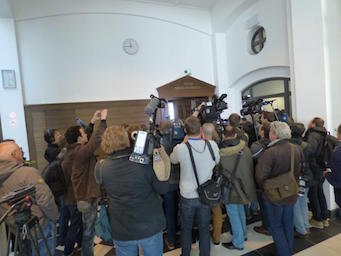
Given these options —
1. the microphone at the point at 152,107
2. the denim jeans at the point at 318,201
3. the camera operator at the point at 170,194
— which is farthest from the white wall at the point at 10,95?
the denim jeans at the point at 318,201

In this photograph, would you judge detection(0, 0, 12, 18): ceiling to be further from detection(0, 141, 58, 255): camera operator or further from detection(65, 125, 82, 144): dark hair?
detection(0, 141, 58, 255): camera operator

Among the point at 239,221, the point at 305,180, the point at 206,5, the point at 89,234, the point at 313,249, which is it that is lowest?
the point at 313,249

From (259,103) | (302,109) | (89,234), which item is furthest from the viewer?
(302,109)

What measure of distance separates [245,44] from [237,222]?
4.17m

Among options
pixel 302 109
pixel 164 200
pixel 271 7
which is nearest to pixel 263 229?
pixel 164 200

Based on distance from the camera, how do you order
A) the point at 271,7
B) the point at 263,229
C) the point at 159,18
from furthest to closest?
the point at 159,18
the point at 271,7
the point at 263,229

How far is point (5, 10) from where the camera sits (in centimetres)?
364

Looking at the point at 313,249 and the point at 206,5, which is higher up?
the point at 206,5

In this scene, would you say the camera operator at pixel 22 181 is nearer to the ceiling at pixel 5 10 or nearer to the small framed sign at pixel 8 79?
the small framed sign at pixel 8 79

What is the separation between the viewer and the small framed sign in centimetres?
385

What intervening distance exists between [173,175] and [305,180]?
1.46m

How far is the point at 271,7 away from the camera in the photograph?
438 centimetres

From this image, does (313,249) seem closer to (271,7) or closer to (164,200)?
(164,200)

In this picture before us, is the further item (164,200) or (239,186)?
(164,200)
